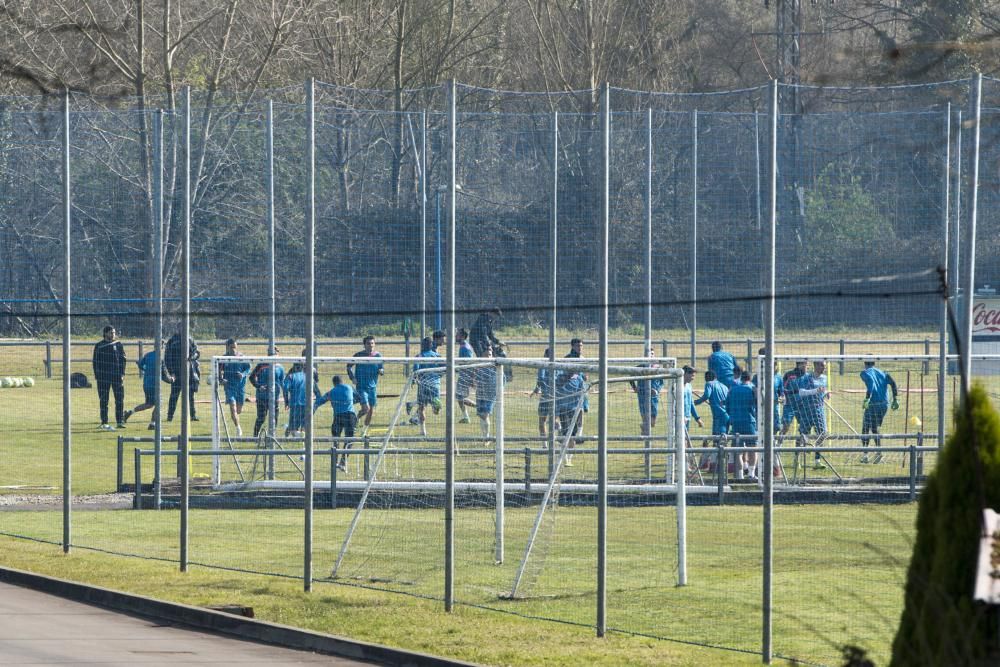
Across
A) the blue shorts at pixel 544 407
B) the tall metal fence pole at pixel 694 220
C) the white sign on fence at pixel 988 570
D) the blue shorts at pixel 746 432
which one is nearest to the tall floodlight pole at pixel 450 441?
the blue shorts at pixel 544 407

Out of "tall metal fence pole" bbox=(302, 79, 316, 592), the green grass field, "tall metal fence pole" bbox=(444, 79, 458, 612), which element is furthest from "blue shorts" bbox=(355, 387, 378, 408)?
"tall metal fence pole" bbox=(444, 79, 458, 612)

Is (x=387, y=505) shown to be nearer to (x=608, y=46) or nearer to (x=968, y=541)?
(x=968, y=541)

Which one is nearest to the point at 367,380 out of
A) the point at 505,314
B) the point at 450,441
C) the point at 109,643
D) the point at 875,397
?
the point at 505,314

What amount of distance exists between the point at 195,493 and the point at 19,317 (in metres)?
3.14

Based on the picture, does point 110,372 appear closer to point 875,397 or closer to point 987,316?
point 875,397

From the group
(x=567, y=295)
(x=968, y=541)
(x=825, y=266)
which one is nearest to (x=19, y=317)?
(x=567, y=295)

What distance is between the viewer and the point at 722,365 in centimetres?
2094

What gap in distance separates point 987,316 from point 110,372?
448 inches

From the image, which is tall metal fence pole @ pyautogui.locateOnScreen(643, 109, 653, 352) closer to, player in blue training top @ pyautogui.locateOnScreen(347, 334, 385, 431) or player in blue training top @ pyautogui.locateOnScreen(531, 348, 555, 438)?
player in blue training top @ pyautogui.locateOnScreen(531, 348, 555, 438)

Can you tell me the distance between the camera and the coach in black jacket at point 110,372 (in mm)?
18562

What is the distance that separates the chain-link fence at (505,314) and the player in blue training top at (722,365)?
51mm

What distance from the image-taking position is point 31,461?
71.6 feet

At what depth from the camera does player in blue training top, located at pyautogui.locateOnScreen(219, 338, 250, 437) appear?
20.4 metres

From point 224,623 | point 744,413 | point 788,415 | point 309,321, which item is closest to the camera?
point 224,623
